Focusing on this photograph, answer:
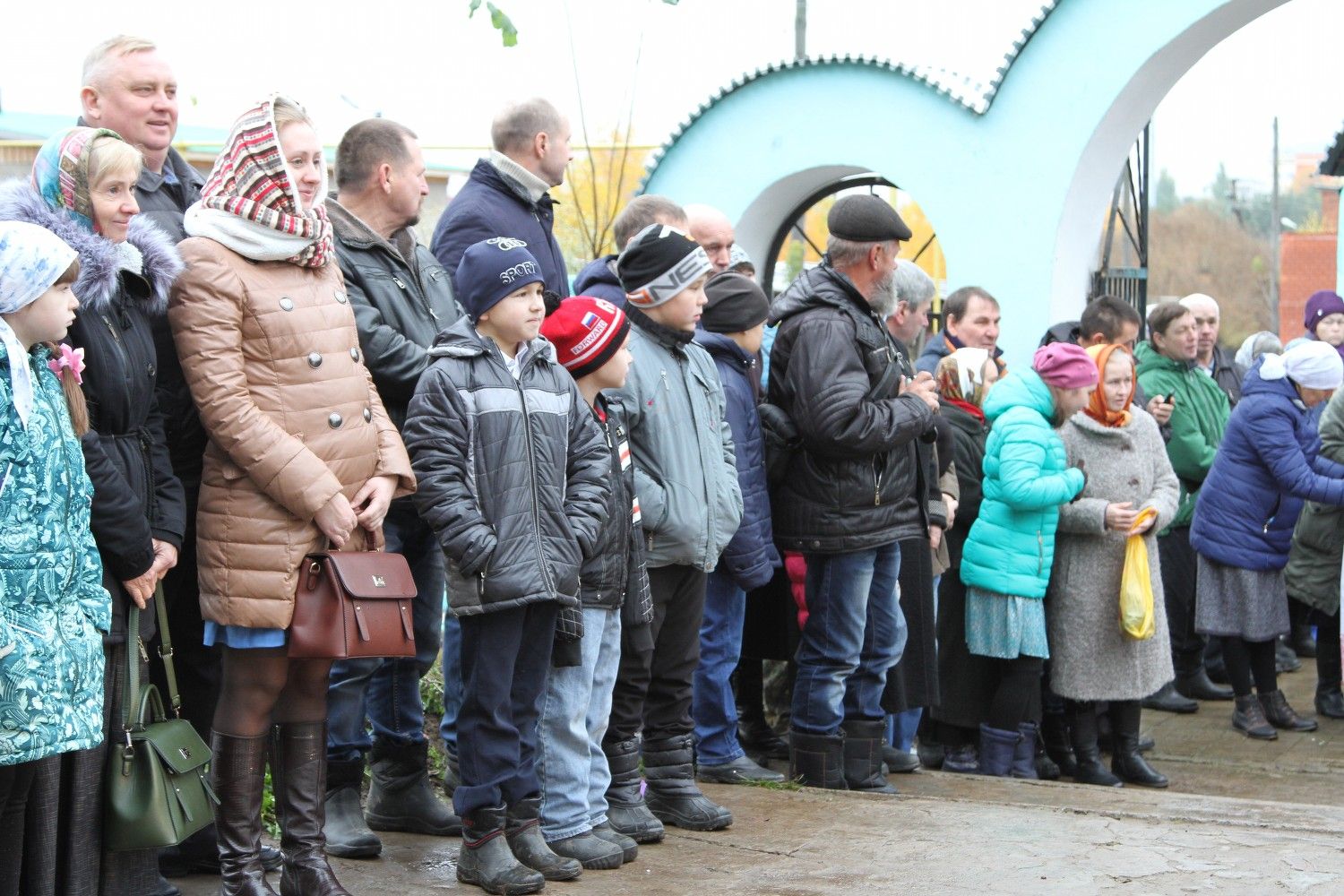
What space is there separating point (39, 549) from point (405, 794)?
1812mm

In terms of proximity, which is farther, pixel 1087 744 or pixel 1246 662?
pixel 1246 662

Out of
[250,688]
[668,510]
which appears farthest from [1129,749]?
[250,688]

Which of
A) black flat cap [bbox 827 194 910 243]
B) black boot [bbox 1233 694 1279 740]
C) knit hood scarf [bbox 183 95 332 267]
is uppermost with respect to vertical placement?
black flat cap [bbox 827 194 910 243]

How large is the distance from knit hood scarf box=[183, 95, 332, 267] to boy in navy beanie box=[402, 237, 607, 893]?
48 centimetres

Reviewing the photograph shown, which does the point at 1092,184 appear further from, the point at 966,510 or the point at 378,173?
the point at 378,173

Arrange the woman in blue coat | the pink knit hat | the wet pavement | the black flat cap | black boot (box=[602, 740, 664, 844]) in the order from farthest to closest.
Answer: the woman in blue coat → the pink knit hat → the black flat cap → black boot (box=[602, 740, 664, 844]) → the wet pavement

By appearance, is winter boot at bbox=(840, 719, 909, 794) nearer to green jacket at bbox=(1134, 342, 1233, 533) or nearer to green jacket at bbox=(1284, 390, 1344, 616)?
green jacket at bbox=(1134, 342, 1233, 533)

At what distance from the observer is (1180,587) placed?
8289 mm

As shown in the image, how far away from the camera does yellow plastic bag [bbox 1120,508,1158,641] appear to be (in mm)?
6359

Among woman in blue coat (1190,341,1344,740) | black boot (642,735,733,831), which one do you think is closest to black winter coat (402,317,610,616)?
black boot (642,735,733,831)

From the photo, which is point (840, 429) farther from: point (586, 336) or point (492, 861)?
point (492, 861)

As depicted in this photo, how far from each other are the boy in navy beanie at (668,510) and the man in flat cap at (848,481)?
598mm

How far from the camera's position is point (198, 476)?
4.16m

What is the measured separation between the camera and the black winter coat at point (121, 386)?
11.9 feet
